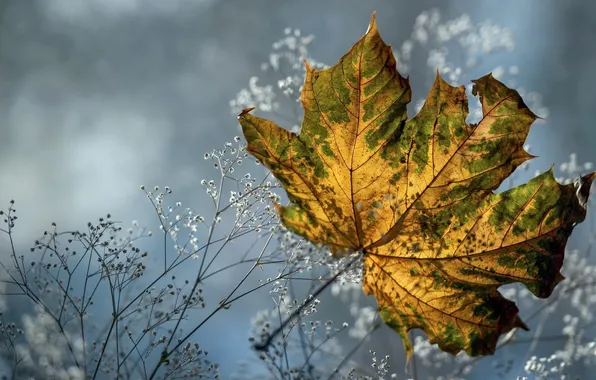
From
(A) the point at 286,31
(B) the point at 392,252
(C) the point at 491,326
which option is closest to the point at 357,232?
(B) the point at 392,252

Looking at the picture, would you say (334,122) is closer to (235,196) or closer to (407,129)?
(407,129)

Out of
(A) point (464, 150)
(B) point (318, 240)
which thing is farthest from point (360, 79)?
(B) point (318, 240)

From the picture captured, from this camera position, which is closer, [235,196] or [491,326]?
[491,326]

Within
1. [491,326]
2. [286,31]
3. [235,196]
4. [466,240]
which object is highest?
[286,31]

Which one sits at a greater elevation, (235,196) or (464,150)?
(235,196)

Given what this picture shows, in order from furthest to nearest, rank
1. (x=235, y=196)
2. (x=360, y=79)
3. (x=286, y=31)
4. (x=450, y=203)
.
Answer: (x=286, y=31) → (x=235, y=196) → (x=450, y=203) → (x=360, y=79)

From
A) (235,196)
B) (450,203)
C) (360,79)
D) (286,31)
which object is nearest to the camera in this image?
(360,79)

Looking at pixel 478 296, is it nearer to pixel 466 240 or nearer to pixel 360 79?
pixel 466 240
